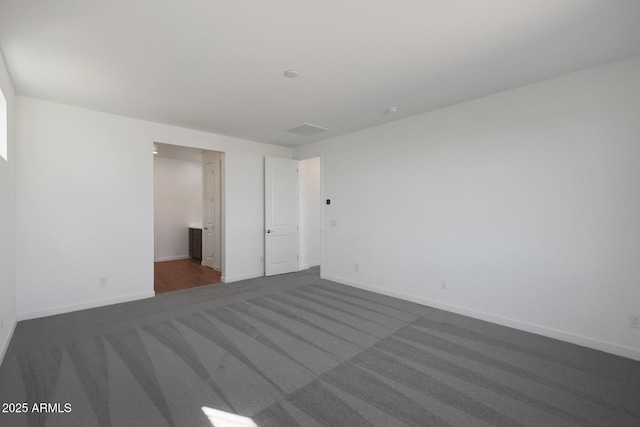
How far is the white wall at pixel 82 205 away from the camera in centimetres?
333

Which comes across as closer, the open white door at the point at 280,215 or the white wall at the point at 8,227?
the white wall at the point at 8,227

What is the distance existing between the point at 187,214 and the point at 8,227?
15.8 feet

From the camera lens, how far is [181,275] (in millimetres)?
5590

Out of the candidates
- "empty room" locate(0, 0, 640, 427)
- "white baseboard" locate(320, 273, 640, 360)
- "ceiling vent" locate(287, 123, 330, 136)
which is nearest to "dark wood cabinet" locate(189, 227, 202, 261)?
"empty room" locate(0, 0, 640, 427)

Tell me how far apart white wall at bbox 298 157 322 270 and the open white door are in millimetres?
270

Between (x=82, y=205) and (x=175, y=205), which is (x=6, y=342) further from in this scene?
(x=175, y=205)

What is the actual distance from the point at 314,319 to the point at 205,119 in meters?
3.19

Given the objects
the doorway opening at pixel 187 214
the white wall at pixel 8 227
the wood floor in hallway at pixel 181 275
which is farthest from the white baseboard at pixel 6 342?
the doorway opening at pixel 187 214

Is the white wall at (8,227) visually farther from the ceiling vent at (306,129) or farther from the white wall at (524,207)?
the white wall at (524,207)

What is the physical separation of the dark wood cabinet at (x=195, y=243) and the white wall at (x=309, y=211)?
2705mm

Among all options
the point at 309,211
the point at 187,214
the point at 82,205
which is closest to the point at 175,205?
the point at 187,214

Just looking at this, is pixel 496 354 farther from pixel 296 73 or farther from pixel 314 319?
pixel 296 73

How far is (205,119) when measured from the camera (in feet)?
13.5

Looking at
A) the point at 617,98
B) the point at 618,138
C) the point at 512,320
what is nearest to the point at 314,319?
the point at 512,320
